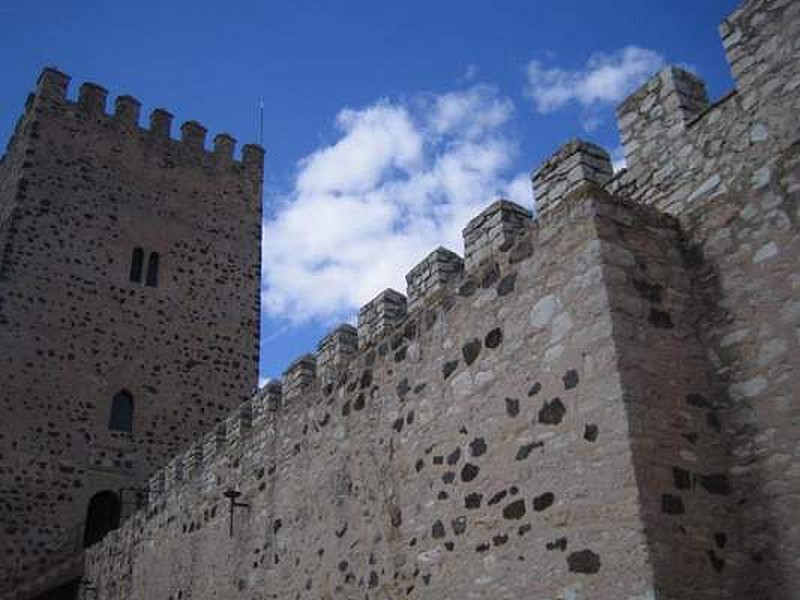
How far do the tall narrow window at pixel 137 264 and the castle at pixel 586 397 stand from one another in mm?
8946

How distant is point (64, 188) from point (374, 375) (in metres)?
11.8

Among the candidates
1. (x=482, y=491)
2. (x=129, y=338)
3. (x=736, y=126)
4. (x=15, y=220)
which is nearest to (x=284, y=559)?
(x=482, y=491)

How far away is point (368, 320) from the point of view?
694 cm

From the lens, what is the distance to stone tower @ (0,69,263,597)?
1406 centimetres

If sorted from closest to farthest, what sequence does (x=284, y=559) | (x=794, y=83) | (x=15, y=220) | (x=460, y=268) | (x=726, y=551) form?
(x=726, y=551), (x=794, y=83), (x=460, y=268), (x=284, y=559), (x=15, y=220)

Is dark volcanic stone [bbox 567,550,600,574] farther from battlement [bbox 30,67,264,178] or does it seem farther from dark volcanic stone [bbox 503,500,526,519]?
battlement [bbox 30,67,264,178]

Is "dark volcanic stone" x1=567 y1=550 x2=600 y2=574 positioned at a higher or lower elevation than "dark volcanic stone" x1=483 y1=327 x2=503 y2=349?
lower

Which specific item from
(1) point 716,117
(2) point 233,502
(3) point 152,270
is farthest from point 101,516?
(1) point 716,117

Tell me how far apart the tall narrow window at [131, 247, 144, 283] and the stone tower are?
0.03 meters

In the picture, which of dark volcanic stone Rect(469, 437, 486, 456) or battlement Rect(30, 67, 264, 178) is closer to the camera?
dark volcanic stone Rect(469, 437, 486, 456)

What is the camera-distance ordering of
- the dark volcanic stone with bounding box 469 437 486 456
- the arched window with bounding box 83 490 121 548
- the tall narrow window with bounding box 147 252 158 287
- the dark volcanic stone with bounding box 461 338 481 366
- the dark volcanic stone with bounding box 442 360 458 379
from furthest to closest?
the tall narrow window with bounding box 147 252 158 287, the arched window with bounding box 83 490 121 548, the dark volcanic stone with bounding box 442 360 458 379, the dark volcanic stone with bounding box 461 338 481 366, the dark volcanic stone with bounding box 469 437 486 456

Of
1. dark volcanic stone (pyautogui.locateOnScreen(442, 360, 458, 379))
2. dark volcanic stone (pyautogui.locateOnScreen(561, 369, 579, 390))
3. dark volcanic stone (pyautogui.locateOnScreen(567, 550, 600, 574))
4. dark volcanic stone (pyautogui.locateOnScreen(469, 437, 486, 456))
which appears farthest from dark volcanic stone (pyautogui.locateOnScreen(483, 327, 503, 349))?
dark volcanic stone (pyautogui.locateOnScreen(567, 550, 600, 574))

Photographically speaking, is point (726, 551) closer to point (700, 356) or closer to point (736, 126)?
point (700, 356)

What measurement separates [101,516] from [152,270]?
4816 millimetres
